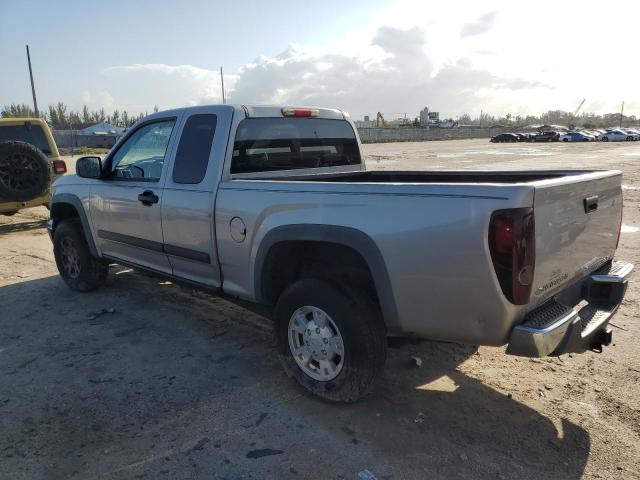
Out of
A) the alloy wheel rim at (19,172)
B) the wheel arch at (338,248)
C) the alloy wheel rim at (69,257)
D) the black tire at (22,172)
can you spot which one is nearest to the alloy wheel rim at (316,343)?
the wheel arch at (338,248)

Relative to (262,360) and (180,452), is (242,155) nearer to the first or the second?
(262,360)

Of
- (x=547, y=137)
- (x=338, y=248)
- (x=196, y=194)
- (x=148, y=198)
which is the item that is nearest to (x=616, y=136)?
(x=547, y=137)

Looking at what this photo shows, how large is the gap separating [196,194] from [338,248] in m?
1.34

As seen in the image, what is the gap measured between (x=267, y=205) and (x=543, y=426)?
2.13 m

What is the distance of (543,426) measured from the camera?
3.00 meters

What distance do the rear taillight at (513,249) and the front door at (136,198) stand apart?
9.18 ft

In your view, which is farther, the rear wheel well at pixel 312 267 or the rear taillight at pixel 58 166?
the rear taillight at pixel 58 166

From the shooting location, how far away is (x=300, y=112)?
4.44m

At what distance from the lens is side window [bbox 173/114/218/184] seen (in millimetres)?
3916

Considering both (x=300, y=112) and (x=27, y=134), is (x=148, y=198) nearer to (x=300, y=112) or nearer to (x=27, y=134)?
(x=300, y=112)

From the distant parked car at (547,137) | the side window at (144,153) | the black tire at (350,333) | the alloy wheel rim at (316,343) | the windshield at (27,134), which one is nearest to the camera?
the black tire at (350,333)

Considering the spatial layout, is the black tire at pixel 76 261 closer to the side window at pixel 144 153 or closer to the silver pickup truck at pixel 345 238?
the silver pickup truck at pixel 345 238

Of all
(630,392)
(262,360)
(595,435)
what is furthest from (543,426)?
(262,360)

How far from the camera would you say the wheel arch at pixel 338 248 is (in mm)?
2787
